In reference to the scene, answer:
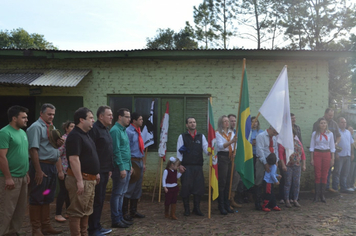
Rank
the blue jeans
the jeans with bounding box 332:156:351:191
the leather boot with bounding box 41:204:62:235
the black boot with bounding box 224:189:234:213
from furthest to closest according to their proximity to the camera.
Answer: the jeans with bounding box 332:156:351:191, the black boot with bounding box 224:189:234:213, the blue jeans, the leather boot with bounding box 41:204:62:235

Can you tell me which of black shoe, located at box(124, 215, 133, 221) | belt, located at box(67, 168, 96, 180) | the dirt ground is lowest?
the dirt ground

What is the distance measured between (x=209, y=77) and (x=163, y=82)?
3.93 ft

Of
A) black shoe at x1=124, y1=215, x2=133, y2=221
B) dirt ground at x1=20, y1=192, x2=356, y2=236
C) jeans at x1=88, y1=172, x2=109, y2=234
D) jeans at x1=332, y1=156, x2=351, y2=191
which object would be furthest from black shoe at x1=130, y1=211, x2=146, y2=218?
jeans at x1=332, y1=156, x2=351, y2=191

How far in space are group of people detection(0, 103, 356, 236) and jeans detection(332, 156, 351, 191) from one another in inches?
2.6

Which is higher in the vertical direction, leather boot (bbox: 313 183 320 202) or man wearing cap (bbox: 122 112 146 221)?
man wearing cap (bbox: 122 112 146 221)

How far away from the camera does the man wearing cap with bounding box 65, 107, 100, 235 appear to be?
156 inches

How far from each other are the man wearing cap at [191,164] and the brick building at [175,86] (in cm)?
169

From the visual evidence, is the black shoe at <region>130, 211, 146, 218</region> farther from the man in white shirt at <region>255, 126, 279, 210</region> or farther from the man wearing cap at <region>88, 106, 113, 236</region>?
the man in white shirt at <region>255, 126, 279, 210</region>

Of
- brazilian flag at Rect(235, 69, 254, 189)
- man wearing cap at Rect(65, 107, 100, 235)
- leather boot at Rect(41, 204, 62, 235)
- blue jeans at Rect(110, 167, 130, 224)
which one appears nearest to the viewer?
man wearing cap at Rect(65, 107, 100, 235)

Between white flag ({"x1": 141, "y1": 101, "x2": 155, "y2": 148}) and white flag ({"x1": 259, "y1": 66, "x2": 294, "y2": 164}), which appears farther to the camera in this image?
white flag ({"x1": 141, "y1": 101, "x2": 155, "y2": 148})

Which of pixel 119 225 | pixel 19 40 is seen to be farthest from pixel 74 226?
pixel 19 40

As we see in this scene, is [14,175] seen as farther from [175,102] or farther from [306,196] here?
[306,196]

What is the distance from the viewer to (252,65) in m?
8.23

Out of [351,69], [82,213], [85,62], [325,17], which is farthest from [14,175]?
[351,69]
